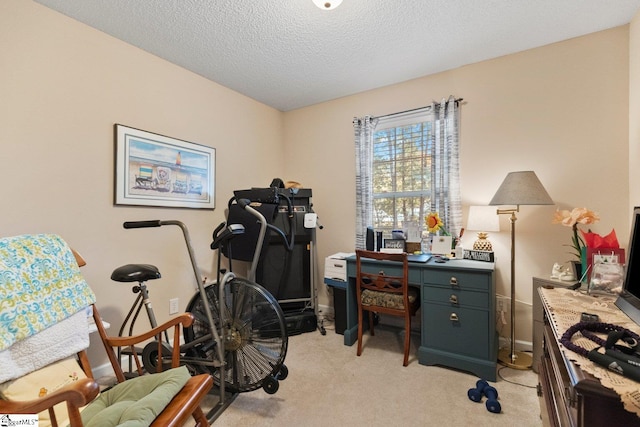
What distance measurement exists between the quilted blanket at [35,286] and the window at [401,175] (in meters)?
2.53

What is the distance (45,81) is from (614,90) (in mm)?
3892

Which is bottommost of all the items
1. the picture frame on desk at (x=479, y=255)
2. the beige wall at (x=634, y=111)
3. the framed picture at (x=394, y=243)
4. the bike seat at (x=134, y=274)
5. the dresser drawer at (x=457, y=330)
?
the dresser drawer at (x=457, y=330)

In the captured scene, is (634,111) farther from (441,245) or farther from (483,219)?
(441,245)

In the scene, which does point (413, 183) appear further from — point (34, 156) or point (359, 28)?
point (34, 156)

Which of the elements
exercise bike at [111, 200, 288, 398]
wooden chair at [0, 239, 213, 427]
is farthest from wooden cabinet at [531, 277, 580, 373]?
wooden chair at [0, 239, 213, 427]

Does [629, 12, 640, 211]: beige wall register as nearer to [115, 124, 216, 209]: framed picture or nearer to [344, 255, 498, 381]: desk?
[344, 255, 498, 381]: desk

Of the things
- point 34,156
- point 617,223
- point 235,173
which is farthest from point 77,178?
point 617,223

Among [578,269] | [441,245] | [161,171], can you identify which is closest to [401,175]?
[441,245]

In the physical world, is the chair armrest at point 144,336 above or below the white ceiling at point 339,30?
below

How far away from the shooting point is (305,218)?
2887mm

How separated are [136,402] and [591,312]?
6.25 feet

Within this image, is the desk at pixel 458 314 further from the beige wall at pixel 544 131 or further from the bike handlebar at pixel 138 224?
the bike handlebar at pixel 138 224

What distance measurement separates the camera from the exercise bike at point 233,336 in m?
1.74

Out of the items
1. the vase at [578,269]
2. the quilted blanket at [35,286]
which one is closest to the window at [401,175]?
the vase at [578,269]
